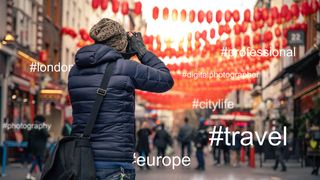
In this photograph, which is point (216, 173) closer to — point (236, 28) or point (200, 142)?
point (200, 142)

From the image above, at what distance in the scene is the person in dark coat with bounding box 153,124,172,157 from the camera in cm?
1344

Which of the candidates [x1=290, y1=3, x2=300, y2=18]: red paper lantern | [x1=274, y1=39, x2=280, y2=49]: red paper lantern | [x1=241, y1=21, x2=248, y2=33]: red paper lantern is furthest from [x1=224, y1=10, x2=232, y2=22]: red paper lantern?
[x1=290, y1=3, x2=300, y2=18]: red paper lantern

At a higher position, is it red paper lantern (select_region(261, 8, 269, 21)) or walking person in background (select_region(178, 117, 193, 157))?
red paper lantern (select_region(261, 8, 269, 21))

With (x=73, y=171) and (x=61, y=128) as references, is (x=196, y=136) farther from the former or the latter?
(x=73, y=171)

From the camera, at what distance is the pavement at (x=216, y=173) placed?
1087 cm

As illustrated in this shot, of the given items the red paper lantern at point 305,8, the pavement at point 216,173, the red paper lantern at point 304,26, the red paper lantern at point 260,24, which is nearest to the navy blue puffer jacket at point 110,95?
the pavement at point 216,173

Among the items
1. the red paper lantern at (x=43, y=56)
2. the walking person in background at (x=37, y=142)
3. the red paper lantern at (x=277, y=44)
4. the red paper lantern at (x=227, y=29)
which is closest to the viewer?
the red paper lantern at (x=277, y=44)

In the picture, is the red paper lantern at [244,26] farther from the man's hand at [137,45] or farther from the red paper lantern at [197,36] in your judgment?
the man's hand at [137,45]

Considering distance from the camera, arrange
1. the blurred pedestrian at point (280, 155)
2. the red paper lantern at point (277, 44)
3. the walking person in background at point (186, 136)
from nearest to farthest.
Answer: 1. the blurred pedestrian at point (280, 155)
2. the red paper lantern at point (277, 44)
3. the walking person in background at point (186, 136)

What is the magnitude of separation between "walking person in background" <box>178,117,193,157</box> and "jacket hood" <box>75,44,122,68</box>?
6.84 m

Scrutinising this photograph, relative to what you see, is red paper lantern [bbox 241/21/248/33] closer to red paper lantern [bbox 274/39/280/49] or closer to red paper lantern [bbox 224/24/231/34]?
red paper lantern [bbox 224/24/231/34]

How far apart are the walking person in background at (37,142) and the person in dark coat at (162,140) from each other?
1925 millimetres

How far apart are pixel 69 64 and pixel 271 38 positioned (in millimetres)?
3040

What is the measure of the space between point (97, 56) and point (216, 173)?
7453mm
